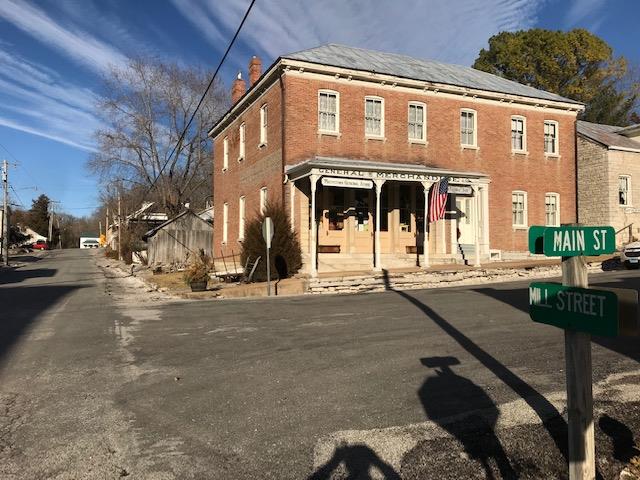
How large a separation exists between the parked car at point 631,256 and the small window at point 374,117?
10.4 metres

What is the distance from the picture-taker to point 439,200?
58.4 ft

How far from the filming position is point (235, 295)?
1631 centimetres

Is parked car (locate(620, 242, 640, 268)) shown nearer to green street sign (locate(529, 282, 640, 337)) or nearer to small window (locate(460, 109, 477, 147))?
small window (locate(460, 109, 477, 147))

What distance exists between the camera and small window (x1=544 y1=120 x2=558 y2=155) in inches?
948

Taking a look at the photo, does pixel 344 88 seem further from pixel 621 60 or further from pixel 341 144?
pixel 621 60

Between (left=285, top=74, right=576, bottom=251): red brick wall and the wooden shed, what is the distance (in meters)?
16.3

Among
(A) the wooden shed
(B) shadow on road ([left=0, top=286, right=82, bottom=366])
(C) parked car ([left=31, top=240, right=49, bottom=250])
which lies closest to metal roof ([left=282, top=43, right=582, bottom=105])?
(B) shadow on road ([left=0, top=286, right=82, bottom=366])

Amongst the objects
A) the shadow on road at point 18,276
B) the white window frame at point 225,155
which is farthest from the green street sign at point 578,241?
the white window frame at point 225,155

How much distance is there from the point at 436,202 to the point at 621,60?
33019 mm

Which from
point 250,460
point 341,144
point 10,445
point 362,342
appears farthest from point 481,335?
point 341,144

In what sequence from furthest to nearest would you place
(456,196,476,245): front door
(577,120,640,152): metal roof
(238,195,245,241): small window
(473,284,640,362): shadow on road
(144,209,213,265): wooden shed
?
(144,209,213,265): wooden shed → (577,120,640,152): metal roof → (238,195,245,241): small window → (456,196,476,245): front door → (473,284,640,362): shadow on road

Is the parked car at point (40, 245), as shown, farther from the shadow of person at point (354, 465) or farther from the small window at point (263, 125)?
the shadow of person at point (354, 465)

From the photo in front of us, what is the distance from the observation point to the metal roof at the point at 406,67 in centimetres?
2008

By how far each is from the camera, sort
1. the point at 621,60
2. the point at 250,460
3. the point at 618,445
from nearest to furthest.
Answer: the point at 250,460, the point at 618,445, the point at 621,60
